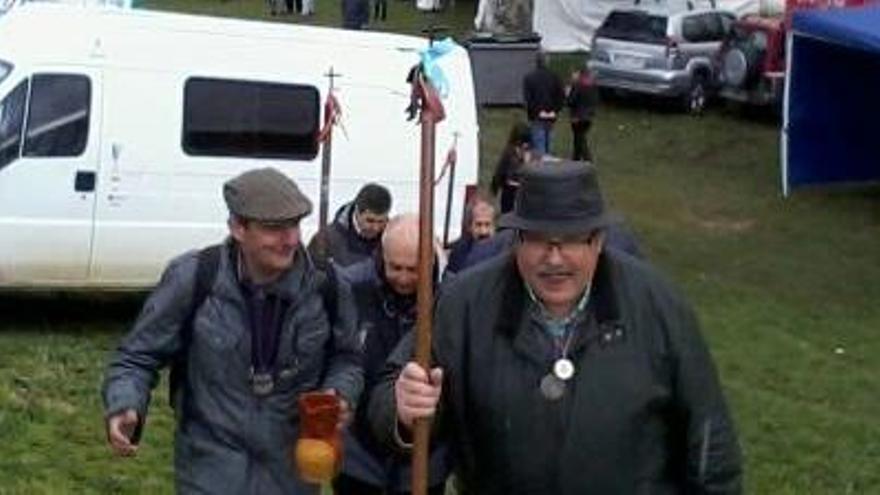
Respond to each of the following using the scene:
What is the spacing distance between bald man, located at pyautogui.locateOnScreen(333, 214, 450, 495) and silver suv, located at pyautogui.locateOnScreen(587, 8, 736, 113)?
869 inches

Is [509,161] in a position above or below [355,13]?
below

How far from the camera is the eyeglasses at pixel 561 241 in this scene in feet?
14.0

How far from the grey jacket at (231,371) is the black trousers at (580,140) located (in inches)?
704

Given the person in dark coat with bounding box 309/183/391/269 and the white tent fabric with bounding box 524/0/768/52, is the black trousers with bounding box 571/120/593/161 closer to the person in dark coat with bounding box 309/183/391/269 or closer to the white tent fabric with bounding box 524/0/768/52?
the white tent fabric with bounding box 524/0/768/52

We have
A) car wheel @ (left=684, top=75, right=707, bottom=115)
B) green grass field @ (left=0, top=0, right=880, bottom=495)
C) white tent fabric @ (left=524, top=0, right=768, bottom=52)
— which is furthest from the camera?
white tent fabric @ (left=524, top=0, right=768, bottom=52)

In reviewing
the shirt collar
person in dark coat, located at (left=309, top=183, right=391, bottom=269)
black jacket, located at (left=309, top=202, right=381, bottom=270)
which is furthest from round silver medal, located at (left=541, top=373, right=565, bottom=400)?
person in dark coat, located at (left=309, top=183, right=391, bottom=269)

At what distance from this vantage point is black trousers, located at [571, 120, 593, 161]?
23.5 metres

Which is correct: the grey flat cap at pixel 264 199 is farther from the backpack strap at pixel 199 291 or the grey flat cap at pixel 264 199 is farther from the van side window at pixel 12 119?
the van side window at pixel 12 119

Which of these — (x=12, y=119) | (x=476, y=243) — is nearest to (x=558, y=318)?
(x=476, y=243)

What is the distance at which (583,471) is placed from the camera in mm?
4340

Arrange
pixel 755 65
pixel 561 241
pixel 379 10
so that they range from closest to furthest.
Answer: pixel 561 241 < pixel 755 65 < pixel 379 10

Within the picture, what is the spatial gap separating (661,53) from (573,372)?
2412 centimetres

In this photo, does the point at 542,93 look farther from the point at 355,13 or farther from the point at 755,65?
the point at 355,13

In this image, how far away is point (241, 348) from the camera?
5.39 metres
